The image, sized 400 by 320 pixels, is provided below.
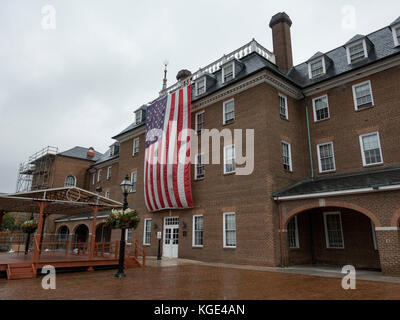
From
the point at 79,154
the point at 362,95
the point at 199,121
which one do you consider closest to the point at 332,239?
the point at 362,95

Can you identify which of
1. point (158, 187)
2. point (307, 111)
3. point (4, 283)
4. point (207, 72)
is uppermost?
point (207, 72)

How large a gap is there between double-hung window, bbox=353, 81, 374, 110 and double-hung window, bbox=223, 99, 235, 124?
7170 millimetres

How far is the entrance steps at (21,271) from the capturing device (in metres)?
11.8

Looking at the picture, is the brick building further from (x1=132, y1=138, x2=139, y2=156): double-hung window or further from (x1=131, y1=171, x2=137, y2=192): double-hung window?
(x1=132, y1=138, x2=139, y2=156): double-hung window

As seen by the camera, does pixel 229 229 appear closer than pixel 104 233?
Yes

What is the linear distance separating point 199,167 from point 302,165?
6.74 m

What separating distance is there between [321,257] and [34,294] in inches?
569

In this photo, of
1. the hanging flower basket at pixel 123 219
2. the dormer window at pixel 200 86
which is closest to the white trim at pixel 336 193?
the hanging flower basket at pixel 123 219

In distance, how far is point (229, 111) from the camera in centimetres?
1920

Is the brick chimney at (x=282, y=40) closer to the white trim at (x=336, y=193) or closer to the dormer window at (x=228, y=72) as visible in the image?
the dormer window at (x=228, y=72)

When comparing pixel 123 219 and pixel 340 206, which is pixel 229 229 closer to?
pixel 340 206

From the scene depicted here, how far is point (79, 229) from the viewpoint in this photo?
119 feet
